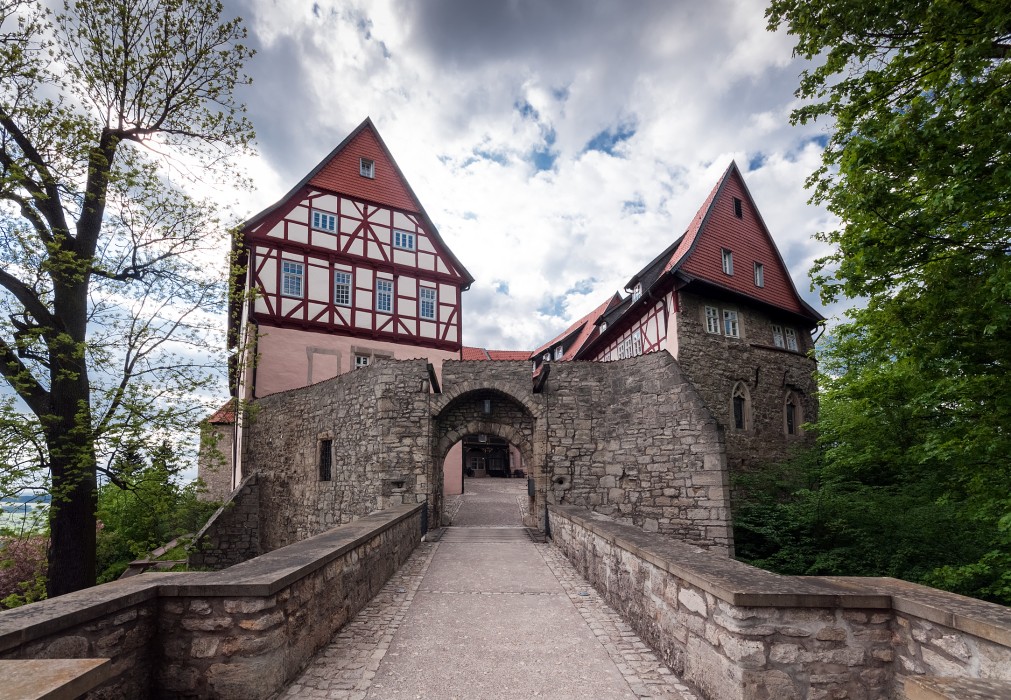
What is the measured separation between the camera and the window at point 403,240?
65.3 feet

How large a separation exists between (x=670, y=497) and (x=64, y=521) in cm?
999

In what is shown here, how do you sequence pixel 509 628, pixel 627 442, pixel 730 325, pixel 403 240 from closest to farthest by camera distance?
1. pixel 509 628
2. pixel 627 442
3. pixel 730 325
4. pixel 403 240

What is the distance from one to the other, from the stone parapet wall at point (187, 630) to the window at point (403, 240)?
16.9 m

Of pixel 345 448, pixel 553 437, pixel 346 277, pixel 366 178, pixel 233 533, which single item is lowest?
pixel 233 533

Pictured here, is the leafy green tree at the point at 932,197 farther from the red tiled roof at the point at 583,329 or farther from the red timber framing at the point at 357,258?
the red tiled roof at the point at 583,329

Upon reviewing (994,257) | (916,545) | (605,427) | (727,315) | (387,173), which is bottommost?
(916,545)

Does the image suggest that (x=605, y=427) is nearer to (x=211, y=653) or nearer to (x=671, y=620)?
(x=671, y=620)

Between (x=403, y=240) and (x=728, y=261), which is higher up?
(x=403, y=240)

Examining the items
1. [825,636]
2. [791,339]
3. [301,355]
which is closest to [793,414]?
[791,339]

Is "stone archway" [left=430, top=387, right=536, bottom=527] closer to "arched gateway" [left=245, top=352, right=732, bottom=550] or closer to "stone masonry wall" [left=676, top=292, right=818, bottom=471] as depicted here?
"arched gateway" [left=245, top=352, right=732, bottom=550]

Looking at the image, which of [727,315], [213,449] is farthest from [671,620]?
[727,315]

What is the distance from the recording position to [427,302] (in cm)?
1997

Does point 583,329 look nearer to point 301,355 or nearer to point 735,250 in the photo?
point 735,250

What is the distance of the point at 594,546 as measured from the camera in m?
6.54
